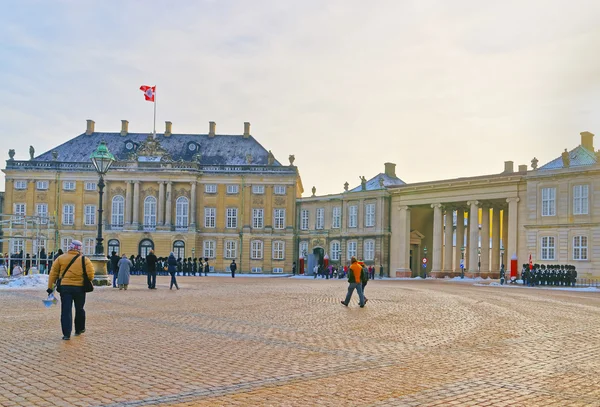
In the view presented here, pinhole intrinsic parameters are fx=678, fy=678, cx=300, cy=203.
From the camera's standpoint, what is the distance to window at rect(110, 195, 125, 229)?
70.8m

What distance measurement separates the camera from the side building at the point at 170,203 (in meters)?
70.1

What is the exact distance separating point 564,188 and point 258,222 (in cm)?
3311

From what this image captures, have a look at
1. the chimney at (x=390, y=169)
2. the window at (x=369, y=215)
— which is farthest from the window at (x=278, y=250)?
the chimney at (x=390, y=169)

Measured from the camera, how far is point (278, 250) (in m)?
71.9

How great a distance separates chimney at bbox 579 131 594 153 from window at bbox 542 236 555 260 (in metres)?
8.97

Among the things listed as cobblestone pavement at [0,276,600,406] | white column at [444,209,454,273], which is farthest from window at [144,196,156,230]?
cobblestone pavement at [0,276,600,406]

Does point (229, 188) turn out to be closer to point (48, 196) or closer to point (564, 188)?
point (48, 196)

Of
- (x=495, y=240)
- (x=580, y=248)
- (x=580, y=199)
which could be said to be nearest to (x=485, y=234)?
(x=495, y=240)

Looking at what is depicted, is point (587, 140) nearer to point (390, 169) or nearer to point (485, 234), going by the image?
point (485, 234)

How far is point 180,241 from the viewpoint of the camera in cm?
7062

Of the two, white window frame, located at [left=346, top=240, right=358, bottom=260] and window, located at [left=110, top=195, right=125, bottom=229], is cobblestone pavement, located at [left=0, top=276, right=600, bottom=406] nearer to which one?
white window frame, located at [left=346, top=240, right=358, bottom=260]

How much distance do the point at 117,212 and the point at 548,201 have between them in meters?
43.0

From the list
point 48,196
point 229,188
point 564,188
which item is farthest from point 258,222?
point 564,188

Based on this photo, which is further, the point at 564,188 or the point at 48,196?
the point at 48,196
